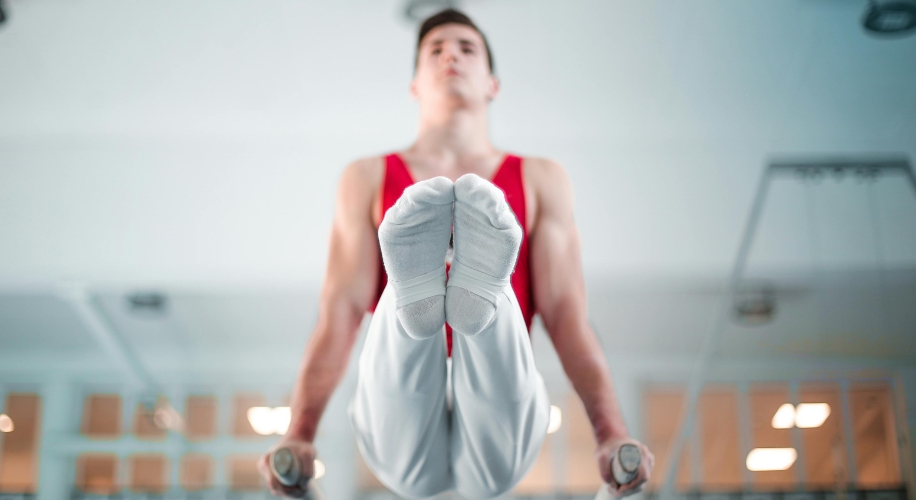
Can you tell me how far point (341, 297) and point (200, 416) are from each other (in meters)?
1.90

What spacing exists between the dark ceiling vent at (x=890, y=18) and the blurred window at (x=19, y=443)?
8.87 ft

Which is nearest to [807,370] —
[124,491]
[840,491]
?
[840,491]

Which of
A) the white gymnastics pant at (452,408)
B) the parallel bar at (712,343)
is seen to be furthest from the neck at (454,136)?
the parallel bar at (712,343)

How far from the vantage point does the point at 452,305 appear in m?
0.88

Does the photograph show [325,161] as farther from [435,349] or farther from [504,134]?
[435,349]

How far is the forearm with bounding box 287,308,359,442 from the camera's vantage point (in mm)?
1170

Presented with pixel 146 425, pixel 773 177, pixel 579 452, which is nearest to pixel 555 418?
pixel 579 452

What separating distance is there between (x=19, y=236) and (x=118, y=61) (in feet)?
1.76

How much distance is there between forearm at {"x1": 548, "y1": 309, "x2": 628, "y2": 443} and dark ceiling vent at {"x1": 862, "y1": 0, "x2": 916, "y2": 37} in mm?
→ 1330

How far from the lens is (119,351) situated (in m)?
2.61

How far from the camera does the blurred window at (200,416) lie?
277 cm

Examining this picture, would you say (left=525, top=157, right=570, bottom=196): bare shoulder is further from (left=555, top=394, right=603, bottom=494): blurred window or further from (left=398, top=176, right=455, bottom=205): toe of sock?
(left=555, top=394, right=603, bottom=494): blurred window

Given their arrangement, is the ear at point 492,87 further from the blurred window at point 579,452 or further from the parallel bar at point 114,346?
the blurred window at point 579,452

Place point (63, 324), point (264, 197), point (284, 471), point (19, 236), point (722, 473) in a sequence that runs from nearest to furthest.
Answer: point (284, 471) < point (19, 236) < point (264, 197) < point (63, 324) < point (722, 473)
